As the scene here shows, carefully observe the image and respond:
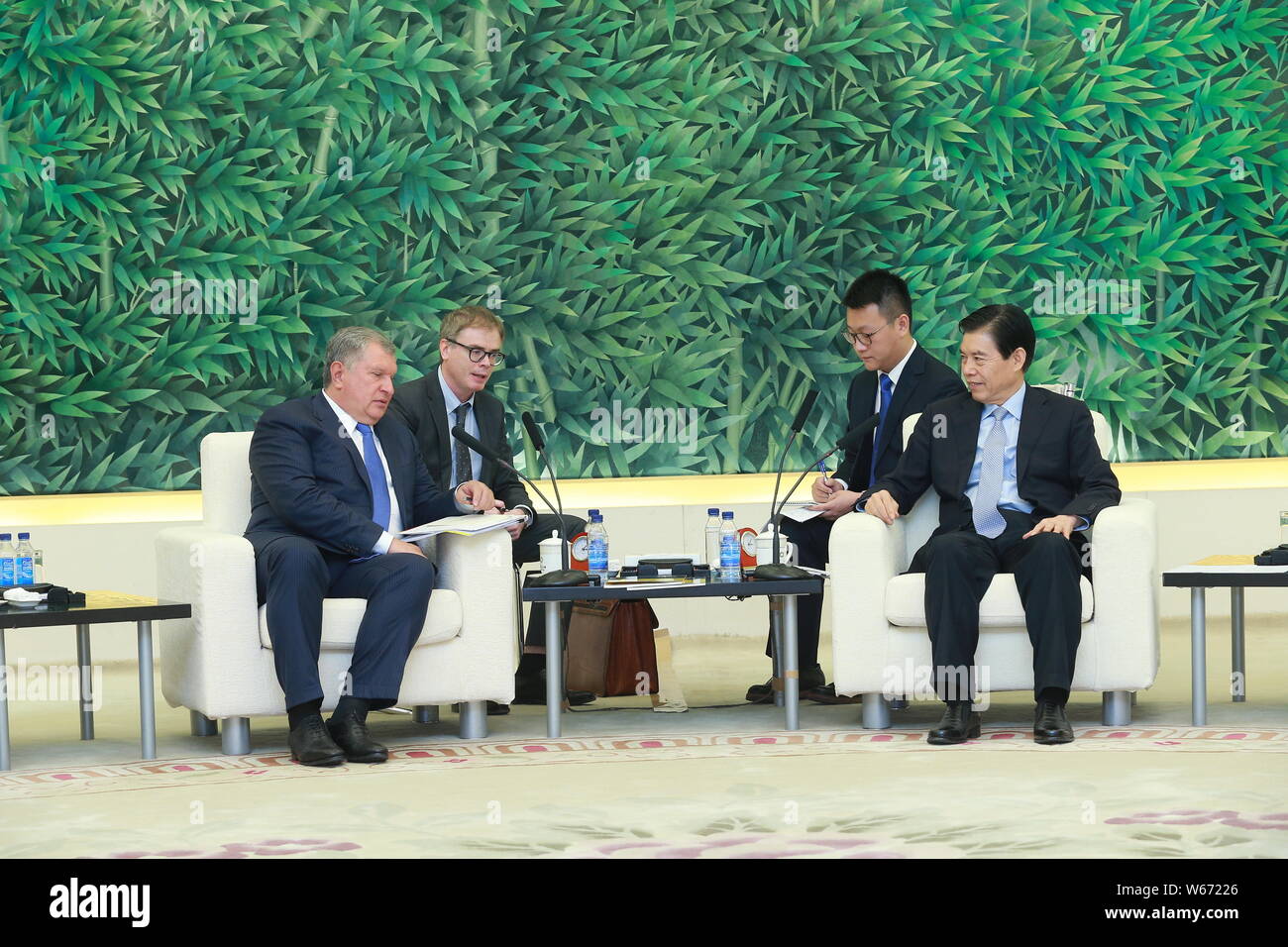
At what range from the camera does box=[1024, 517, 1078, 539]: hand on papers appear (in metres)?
4.26

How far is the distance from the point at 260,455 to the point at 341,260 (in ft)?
8.56

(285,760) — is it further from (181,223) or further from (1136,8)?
(1136,8)

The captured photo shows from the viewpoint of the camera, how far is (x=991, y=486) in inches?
179

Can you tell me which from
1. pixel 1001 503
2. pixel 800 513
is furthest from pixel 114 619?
pixel 1001 503

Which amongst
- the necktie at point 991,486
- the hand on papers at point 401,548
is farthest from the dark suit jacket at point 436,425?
the necktie at point 991,486

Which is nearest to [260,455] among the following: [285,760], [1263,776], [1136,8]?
[285,760]

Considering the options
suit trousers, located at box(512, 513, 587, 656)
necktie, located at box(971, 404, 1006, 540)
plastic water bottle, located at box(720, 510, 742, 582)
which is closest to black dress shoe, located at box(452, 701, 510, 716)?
suit trousers, located at box(512, 513, 587, 656)

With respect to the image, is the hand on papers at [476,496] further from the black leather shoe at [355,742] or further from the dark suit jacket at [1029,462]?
the dark suit jacket at [1029,462]

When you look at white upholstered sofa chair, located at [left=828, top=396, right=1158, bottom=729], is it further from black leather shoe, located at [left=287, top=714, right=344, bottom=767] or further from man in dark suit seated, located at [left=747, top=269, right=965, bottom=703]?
black leather shoe, located at [left=287, top=714, right=344, bottom=767]

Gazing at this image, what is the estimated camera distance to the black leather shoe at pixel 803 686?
506cm

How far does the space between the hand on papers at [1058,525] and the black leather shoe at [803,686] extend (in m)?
1.00

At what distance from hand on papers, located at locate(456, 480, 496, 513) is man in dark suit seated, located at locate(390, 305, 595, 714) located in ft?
0.33

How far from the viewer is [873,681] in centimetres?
434

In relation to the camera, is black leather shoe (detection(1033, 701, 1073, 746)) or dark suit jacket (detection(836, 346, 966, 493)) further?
dark suit jacket (detection(836, 346, 966, 493))
